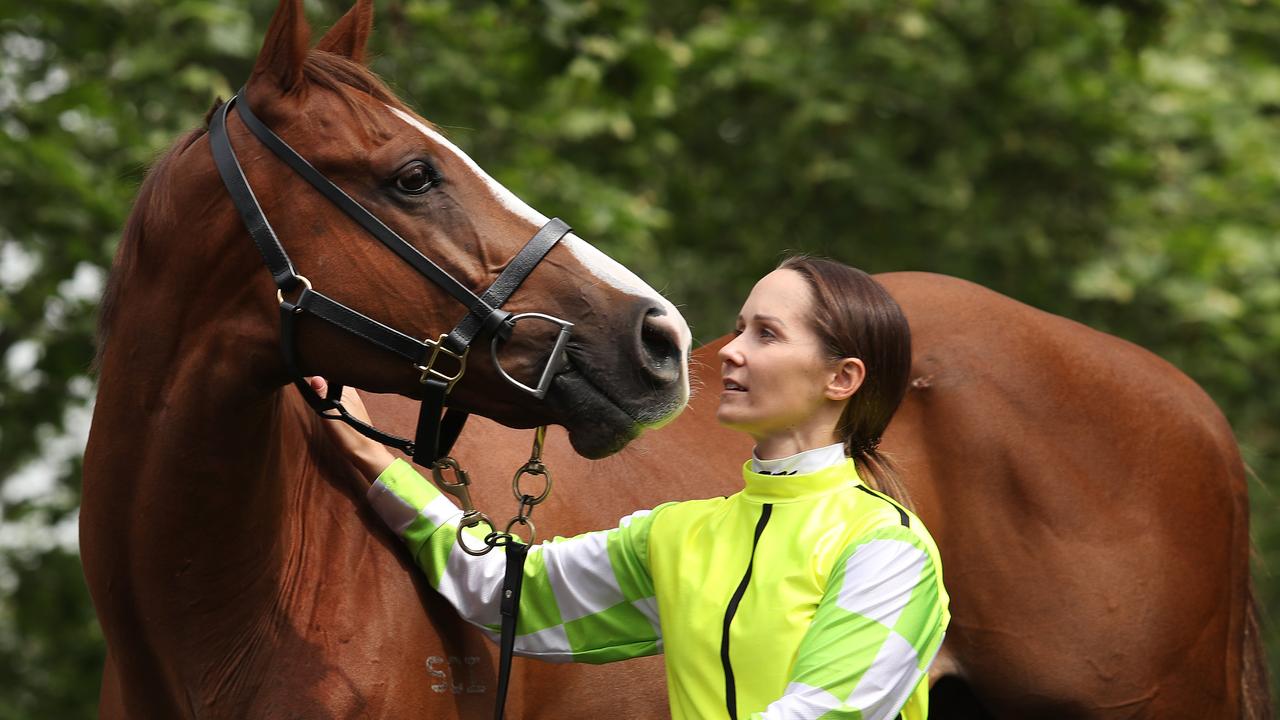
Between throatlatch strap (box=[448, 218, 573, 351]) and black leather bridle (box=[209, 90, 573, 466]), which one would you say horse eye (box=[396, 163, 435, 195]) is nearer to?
black leather bridle (box=[209, 90, 573, 466])

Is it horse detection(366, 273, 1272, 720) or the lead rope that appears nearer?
the lead rope

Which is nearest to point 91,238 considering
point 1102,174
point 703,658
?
point 703,658

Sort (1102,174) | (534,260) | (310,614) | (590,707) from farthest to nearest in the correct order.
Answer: (1102,174)
(590,707)
(310,614)
(534,260)

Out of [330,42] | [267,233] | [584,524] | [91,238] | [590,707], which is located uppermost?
[91,238]

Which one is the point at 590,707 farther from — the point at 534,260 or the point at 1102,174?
the point at 1102,174

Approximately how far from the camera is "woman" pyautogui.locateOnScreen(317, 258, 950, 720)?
2.00m

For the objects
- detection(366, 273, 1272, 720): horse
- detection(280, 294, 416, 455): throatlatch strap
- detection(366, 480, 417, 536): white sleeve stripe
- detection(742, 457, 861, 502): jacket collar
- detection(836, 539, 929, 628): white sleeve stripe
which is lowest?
detection(366, 273, 1272, 720): horse

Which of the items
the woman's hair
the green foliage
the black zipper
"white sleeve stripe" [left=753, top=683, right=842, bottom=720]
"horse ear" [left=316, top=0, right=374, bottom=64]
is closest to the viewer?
"white sleeve stripe" [left=753, top=683, right=842, bottom=720]

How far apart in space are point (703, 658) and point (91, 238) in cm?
480

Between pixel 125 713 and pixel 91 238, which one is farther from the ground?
pixel 91 238

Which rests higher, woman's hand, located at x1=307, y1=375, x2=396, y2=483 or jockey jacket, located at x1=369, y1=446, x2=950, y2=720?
woman's hand, located at x1=307, y1=375, x2=396, y2=483

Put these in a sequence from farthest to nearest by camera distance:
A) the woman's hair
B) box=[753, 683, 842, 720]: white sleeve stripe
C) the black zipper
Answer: the woman's hair, the black zipper, box=[753, 683, 842, 720]: white sleeve stripe

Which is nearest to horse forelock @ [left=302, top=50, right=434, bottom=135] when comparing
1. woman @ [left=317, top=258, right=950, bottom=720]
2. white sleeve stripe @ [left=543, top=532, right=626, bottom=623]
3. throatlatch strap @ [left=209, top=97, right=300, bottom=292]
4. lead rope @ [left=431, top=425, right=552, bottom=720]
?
throatlatch strap @ [left=209, top=97, right=300, bottom=292]

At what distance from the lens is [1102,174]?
9.32 meters
